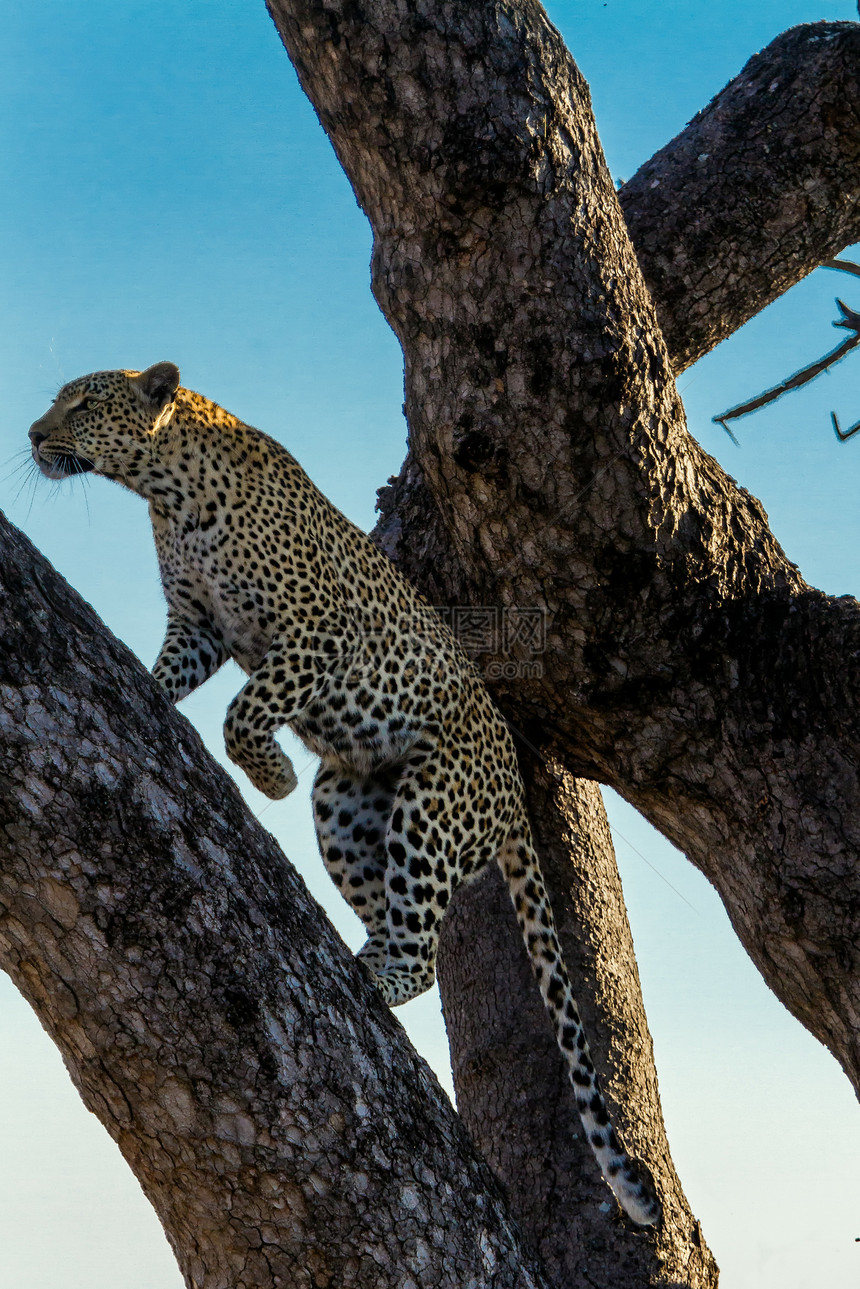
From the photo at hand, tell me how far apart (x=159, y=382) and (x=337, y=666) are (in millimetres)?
1547

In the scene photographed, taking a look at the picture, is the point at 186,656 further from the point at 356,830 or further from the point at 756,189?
the point at 756,189

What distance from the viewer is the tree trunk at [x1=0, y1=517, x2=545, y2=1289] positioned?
10.4ft

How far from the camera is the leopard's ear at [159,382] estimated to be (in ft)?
17.9

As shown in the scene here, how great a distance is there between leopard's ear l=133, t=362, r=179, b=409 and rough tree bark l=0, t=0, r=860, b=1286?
1024 millimetres

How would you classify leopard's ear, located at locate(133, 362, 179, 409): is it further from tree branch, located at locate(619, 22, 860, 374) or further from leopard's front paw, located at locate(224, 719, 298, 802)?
tree branch, located at locate(619, 22, 860, 374)

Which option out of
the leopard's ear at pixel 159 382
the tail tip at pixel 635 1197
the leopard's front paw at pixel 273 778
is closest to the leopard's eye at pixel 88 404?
the leopard's ear at pixel 159 382

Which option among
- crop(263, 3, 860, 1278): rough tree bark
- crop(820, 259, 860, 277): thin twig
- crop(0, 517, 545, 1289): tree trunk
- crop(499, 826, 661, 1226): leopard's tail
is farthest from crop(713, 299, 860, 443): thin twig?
crop(0, 517, 545, 1289): tree trunk

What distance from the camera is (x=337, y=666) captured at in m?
5.26

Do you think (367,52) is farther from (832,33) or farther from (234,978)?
(234,978)

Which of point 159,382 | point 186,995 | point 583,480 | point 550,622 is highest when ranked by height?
point 583,480

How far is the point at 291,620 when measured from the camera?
5.22 metres

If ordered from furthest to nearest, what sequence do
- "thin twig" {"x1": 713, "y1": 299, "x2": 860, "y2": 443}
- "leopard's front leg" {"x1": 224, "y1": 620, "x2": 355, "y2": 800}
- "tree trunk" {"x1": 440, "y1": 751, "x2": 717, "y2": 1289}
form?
"thin twig" {"x1": 713, "y1": 299, "x2": 860, "y2": 443} < "tree trunk" {"x1": 440, "y1": 751, "x2": 717, "y2": 1289} < "leopard's front leg" {"x1": 224, "y1": 620, "x2": 355, "y2": 800}

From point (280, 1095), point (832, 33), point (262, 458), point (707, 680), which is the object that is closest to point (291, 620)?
point (262, 458)

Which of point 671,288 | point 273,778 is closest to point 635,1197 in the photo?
point 273,778
